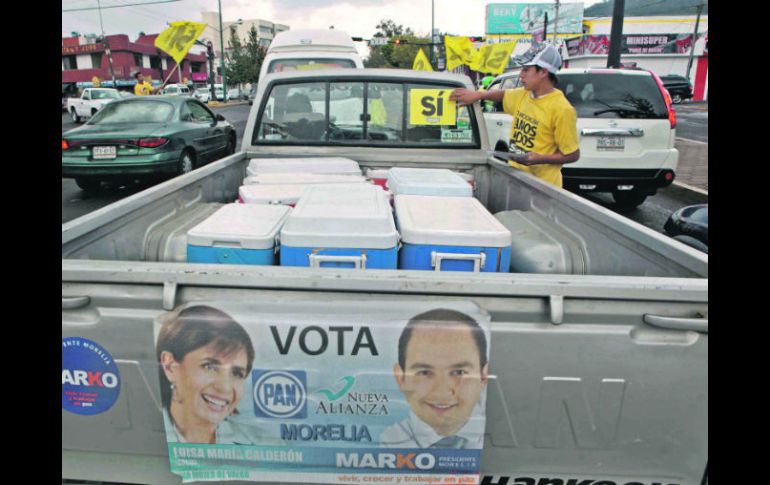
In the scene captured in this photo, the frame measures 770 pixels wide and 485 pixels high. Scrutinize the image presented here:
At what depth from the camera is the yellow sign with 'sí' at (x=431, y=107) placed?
3.73 metres

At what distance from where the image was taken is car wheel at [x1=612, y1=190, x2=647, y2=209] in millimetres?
7137

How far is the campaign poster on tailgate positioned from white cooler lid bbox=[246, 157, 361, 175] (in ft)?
6.62

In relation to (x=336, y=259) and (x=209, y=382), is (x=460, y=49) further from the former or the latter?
(x=209, y=382)

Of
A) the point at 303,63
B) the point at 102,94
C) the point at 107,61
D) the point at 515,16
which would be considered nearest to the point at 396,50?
the point at 515,16

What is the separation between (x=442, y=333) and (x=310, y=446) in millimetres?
502

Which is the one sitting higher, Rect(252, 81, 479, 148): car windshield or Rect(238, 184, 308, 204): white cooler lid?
Rect(252, 81, 479, 148): car windshield

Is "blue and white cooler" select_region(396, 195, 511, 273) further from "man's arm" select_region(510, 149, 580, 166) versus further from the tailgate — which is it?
"man's arm" select_region(510, 149, 580, 166)

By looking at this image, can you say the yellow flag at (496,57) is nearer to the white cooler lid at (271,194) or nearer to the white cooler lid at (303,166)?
the white cooler lid at (303,166)

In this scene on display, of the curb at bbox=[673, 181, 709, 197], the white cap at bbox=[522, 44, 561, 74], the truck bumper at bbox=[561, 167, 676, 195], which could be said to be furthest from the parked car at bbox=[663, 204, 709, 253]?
the curb at bbox=[673, 181, 709, 197]

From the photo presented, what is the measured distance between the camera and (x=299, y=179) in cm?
304

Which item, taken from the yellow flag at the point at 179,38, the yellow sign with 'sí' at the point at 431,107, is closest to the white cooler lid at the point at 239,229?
the yellow sign with 'sí' at the point at 431,107

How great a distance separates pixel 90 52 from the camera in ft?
188

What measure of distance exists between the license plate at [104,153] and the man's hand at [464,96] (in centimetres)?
609

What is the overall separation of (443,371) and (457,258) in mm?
540
